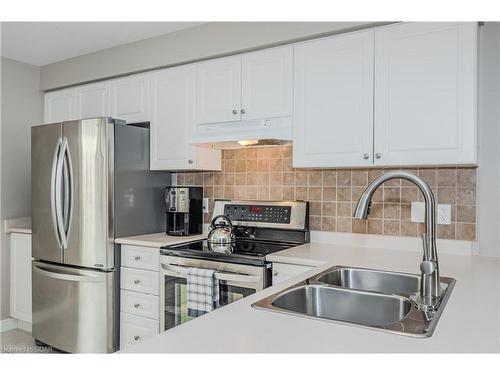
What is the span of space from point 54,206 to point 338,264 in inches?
80.4

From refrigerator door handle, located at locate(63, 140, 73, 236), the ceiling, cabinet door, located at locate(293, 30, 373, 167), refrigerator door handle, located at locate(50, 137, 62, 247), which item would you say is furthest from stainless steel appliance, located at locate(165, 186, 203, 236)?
the ceiling

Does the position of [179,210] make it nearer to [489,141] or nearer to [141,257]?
[141,257]

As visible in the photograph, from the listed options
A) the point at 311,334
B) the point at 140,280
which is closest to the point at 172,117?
the point at 140,280

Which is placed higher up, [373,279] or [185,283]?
[373,279]

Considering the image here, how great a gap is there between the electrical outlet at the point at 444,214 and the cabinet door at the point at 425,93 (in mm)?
384

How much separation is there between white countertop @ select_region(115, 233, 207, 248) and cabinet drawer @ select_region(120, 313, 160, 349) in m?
0.47

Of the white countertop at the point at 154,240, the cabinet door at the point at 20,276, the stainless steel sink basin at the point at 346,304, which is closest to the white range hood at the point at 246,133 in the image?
the white countertop at the point at 154,240

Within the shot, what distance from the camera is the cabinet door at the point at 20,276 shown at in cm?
325

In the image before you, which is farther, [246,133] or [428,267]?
[246,133]

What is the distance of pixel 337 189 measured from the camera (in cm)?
258

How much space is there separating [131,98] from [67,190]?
831 millimetres

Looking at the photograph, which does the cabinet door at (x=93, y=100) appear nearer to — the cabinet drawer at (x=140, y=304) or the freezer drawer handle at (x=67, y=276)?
the freezer drawer handle at (x=67, y=276)
